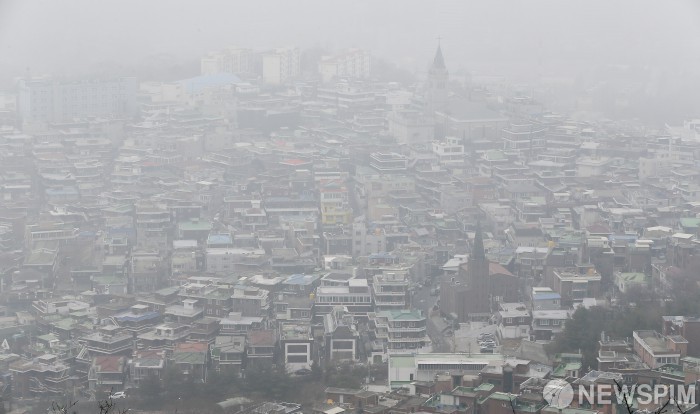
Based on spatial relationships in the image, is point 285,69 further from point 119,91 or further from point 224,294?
point 224,294

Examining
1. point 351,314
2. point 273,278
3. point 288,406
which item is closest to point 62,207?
point 273,278

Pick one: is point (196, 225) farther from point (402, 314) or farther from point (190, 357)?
point (190, 357)

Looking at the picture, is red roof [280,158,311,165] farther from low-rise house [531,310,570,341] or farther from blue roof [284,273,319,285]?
low-rise house [531,310,570,341]

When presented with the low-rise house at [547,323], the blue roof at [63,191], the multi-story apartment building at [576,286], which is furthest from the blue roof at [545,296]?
the blue roof at [63,191]

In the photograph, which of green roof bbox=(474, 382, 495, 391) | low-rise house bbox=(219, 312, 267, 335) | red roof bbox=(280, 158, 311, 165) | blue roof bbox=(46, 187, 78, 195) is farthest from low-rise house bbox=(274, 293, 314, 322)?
red roof bbox=(280, 158, 311, 165)

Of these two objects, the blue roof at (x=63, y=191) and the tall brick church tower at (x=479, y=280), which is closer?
the tall brick church tower at (x=479, y=280)

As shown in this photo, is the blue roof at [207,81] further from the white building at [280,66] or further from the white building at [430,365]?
the white building at [430,365]
